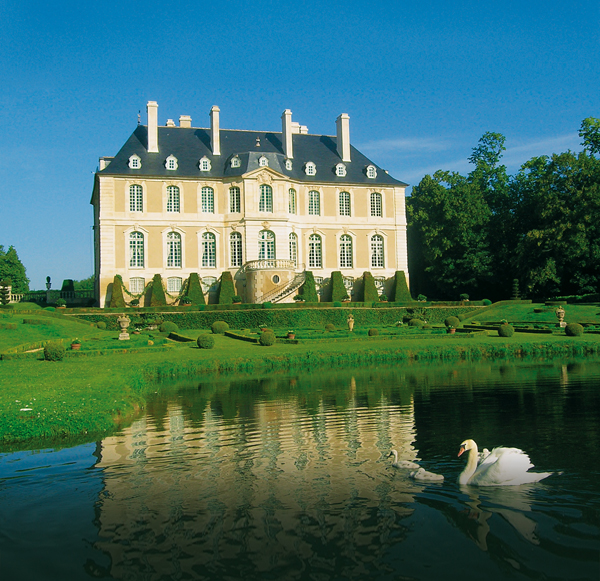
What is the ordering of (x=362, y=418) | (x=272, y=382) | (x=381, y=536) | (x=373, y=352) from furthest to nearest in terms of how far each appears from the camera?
(x=373, y=352)
(x=272, y=382)
(x=362, y=418)
(x=381, y=536)

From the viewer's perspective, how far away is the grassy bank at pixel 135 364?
10969 mm

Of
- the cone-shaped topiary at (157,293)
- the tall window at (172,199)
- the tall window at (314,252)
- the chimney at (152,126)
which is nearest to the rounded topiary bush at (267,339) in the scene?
the cone-shaped topiary at (157,293)

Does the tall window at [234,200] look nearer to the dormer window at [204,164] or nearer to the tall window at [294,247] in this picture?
the dormer window at [204,164]

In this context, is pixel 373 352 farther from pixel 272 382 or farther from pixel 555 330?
pixel 555 330

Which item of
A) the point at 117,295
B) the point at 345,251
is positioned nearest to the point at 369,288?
the point at 345,251

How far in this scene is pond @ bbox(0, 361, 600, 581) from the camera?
5.92 metres

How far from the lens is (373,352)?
22562 mm

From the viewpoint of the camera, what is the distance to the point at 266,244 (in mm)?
44594

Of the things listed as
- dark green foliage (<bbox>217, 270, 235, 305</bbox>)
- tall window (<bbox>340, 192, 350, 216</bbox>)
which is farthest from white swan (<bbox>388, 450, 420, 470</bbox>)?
tall window (<bbox>340, 192, 350, 216</bbox>)

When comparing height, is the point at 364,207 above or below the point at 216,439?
above

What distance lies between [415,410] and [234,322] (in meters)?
22.8

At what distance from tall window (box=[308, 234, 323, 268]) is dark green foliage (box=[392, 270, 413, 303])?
218 inches

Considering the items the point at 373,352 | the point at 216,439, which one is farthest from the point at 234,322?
the point at 216,439

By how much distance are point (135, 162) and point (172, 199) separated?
3451 mm
